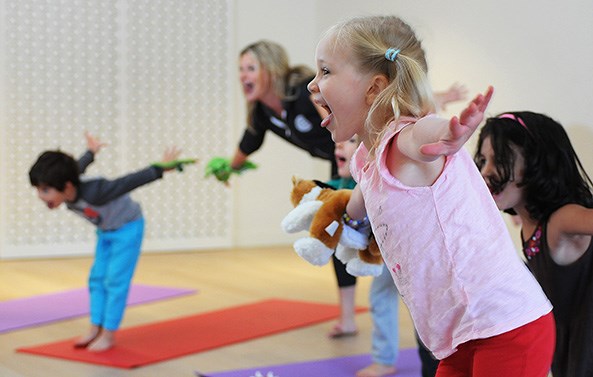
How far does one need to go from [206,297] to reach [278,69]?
1.48 metres

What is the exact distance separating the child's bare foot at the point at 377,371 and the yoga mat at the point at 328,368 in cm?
2

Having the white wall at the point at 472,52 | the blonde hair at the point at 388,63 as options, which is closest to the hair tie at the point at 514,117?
the blonde hair at the point at 388,63

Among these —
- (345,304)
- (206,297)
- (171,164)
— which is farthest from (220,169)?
(206,297)

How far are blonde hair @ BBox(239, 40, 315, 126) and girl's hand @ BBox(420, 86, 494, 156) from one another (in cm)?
224

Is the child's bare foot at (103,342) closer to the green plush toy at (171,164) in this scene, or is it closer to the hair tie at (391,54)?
the green plush toy at (171,164)

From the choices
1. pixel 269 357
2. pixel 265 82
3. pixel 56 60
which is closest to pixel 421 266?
pixel 269 357

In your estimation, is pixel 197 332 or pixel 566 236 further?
pixel 197 332

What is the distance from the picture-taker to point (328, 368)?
9.82ft

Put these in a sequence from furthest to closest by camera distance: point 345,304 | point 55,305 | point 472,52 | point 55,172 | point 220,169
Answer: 1. point 472,52
2. point 55,305
3. point 220,169
4. point 345,304
5. point 55,172

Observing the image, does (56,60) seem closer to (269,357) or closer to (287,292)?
(287,292)

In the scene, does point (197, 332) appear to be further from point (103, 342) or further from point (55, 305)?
point (55, 305)

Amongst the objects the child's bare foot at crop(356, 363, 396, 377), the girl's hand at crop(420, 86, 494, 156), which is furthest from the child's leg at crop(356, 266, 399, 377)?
the girl's hand at crop(420, 86, 494, 156)

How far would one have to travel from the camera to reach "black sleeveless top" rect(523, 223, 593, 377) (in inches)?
75.6

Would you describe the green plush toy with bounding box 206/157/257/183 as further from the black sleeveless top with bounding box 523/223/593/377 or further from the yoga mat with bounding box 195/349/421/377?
the black sleeveless top with bounding box 523/223/593/377
